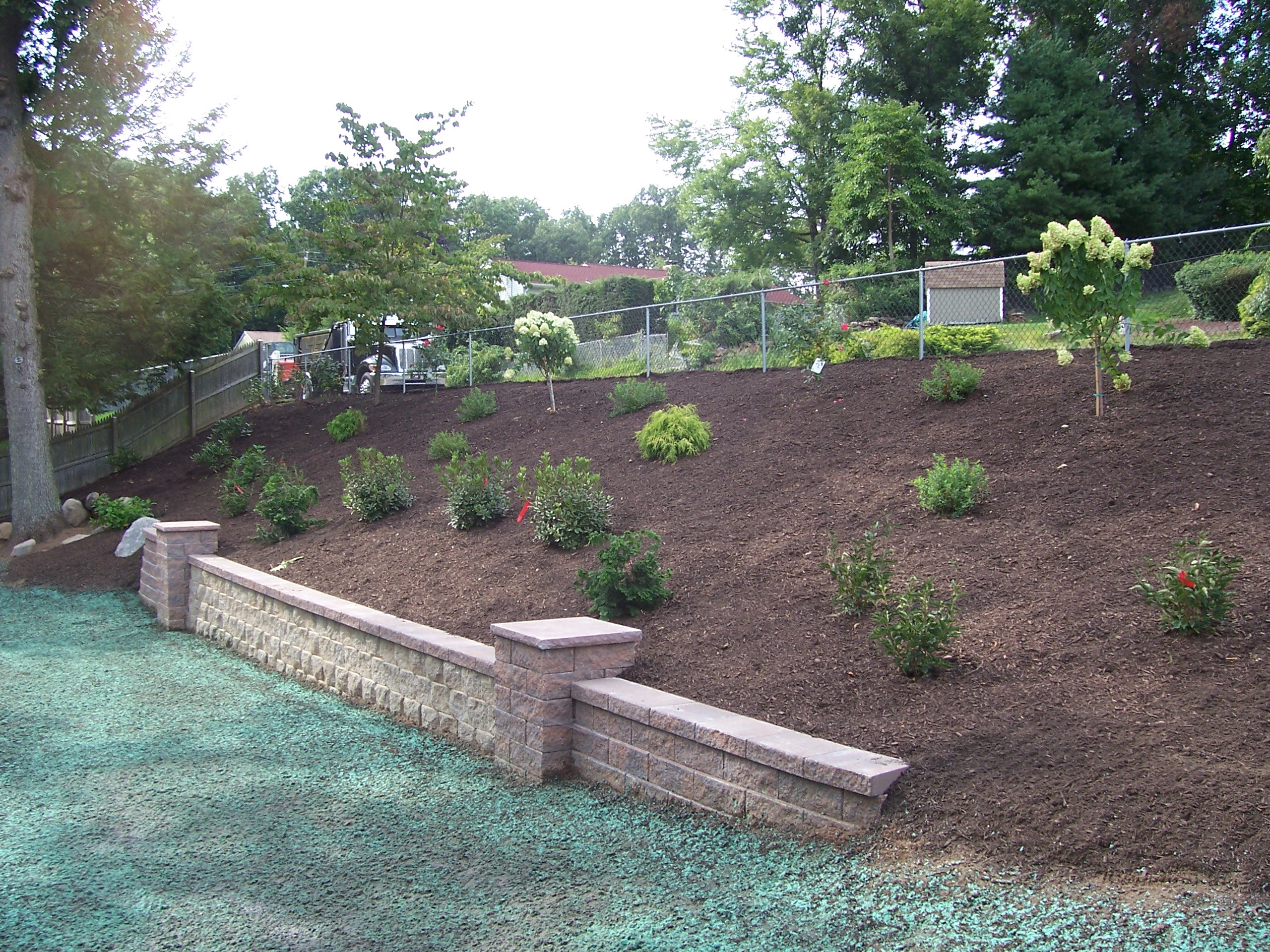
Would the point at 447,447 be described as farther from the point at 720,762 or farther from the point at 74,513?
the point at 720,762

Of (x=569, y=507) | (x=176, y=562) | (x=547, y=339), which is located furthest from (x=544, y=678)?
(x=547, y=339)

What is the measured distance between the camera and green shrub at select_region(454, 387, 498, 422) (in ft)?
41.4

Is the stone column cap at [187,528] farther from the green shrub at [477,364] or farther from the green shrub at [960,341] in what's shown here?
the green shrub at [960,341]

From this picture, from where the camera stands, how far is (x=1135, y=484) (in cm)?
536

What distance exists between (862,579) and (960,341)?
5.41 meters

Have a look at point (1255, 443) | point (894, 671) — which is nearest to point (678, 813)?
point (894, 671)

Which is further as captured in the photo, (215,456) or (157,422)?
(157,422)

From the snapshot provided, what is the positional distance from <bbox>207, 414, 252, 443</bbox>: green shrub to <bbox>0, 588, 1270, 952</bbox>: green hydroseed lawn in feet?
35.1

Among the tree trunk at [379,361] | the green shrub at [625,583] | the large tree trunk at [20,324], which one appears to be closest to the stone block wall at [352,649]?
the green shrub at [625,583]

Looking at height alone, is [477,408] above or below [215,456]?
above

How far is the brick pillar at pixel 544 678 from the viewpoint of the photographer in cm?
433

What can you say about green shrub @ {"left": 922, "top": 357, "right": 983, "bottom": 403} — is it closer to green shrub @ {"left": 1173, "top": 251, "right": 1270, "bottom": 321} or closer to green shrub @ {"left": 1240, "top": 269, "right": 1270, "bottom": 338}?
green shrub @ {"left": 1240, "top": 269, "right": 1270, "bottom": 338}


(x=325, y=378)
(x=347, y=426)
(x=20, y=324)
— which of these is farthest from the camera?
(x=325, y=378)

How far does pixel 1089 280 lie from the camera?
627 cm
